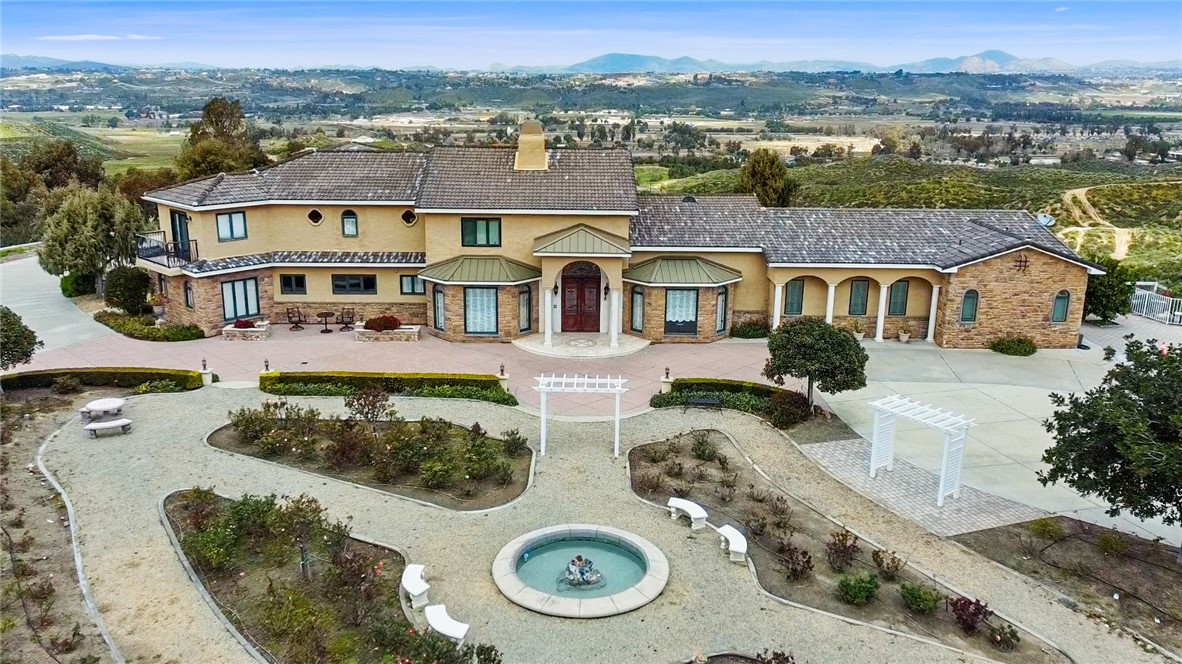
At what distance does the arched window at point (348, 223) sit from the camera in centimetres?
3291

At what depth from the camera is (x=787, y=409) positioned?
76.6ft

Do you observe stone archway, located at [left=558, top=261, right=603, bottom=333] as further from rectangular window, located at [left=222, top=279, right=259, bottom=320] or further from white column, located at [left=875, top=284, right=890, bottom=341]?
rectangular window, located at [left=222, top=279, right=259, bottom=320]

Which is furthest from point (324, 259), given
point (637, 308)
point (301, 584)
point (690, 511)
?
point (690, 511)

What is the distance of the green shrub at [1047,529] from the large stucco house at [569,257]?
14.4 metres

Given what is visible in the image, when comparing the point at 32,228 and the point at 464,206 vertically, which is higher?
the point at 464,206

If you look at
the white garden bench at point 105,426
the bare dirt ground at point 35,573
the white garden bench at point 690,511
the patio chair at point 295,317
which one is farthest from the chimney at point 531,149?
the bare dirt ground at point 35,573

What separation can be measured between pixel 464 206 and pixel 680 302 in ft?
29.6

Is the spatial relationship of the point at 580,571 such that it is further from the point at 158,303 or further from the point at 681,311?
the point at 158,303

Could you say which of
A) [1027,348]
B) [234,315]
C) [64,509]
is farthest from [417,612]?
[1027,348]

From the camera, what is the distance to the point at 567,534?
16719 millimetres

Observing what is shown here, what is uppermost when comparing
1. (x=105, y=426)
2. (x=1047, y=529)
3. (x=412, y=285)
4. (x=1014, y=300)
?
(x=1014, y=300)

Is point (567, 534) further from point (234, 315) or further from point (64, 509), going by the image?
point (234, 315)

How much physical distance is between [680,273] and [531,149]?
7.75 m

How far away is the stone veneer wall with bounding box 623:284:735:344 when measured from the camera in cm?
3083
